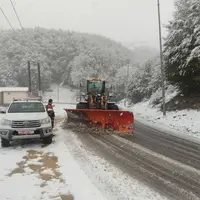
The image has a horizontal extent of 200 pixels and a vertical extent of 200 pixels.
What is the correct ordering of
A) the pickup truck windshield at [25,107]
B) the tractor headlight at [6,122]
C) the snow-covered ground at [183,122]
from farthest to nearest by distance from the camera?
the snow-covered ground at [183,122], the pickup truck windshield at [25,107], the tractor headlight at [6,122]

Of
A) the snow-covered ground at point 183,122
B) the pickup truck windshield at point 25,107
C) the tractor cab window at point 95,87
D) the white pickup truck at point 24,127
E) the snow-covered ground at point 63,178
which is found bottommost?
the snow-covered ground at point 183,122

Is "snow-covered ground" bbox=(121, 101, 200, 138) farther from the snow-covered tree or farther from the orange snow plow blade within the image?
the orange snow plow blade

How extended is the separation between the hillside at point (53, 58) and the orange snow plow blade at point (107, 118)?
88300 millimetres

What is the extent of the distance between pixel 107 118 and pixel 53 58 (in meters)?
134

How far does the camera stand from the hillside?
417ft

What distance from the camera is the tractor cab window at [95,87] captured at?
2461cm

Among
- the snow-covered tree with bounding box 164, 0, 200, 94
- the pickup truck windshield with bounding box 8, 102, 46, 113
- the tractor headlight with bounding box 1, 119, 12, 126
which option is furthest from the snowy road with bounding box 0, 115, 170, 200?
the snow-covered tree with bounding box 164, 0, 200, 94

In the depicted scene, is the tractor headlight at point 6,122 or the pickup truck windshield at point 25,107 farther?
the pickup truck windshield at point 25,107

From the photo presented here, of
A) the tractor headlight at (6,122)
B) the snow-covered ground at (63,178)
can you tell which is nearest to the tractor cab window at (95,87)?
the tractor headlight at (6,122)

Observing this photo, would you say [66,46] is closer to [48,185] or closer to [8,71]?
[8,71]

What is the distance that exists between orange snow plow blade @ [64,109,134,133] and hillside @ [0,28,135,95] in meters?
88.3

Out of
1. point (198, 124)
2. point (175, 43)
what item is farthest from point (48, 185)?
point (175, 43)

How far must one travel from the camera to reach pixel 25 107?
48.8ft

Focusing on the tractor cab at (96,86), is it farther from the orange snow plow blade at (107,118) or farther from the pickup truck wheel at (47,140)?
the pickup truck wheel at (47,140)
